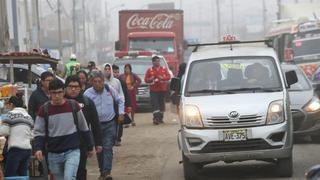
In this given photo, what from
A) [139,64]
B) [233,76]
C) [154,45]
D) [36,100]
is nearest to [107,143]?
[36,100]

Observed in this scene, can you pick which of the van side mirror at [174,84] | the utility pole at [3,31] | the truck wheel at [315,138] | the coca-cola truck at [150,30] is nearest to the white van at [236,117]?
the van side mirror at [174,84]

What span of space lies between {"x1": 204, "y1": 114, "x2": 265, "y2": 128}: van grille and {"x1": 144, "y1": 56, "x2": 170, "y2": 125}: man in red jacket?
925cm

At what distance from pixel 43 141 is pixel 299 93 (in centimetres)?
719

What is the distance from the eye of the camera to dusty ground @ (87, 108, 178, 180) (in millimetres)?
12488

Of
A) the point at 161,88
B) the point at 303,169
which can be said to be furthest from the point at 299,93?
the point at 161,88

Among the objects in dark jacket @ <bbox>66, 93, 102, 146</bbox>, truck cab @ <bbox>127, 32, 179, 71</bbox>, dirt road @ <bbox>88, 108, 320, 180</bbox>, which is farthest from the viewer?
truck cab @ <bbox>127, 32, 179, 71</bbox>

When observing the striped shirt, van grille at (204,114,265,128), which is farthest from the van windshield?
the striped shirt

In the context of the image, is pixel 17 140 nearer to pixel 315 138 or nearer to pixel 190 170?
pixel 190 170

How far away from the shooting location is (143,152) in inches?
586

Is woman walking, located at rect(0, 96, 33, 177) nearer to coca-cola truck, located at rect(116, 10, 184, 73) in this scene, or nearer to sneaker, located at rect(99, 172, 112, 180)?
sneaker, located at rect(99, 172, 112, 180)

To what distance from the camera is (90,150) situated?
9117mm

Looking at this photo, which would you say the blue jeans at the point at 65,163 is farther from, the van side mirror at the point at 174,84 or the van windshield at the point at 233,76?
the van side mirror at the point at 174,84

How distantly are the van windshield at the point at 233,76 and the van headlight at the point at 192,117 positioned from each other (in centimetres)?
51

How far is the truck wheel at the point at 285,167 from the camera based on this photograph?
11.0m
